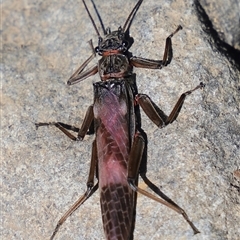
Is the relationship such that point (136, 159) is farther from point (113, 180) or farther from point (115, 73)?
point (115, 73)

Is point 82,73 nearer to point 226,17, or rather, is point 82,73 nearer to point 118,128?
point 118,128

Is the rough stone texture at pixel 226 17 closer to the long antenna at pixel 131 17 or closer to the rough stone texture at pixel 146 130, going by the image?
Answer: the rough stone texture at pixel 146 130

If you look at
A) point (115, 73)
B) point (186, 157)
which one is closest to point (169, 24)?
point (115, 73)

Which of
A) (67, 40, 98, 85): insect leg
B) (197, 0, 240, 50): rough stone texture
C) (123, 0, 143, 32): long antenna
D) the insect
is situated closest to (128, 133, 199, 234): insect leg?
the insect

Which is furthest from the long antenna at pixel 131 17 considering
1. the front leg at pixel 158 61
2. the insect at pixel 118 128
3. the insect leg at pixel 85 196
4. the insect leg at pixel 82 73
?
the insect leg at pixel 85 196

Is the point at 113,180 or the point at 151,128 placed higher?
the point at 151,128

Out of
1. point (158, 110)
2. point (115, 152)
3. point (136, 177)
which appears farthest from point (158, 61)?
point (136, 177)

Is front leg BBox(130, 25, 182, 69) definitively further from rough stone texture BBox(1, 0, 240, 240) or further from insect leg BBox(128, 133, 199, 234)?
insect leg BBox(128, 133, 199, 234)
